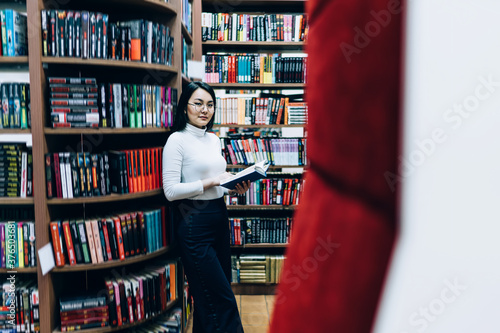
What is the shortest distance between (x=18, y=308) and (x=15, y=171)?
2.21 ft

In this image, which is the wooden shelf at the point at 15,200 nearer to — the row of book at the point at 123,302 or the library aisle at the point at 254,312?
the row of book at the point at 123,302

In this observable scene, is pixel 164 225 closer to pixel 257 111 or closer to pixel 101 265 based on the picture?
pixel 101 265

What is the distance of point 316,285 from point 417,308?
0.16ft

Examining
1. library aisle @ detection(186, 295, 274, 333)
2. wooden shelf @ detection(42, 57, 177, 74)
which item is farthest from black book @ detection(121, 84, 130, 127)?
library aisle @ detection(186, 295, 274, 333)

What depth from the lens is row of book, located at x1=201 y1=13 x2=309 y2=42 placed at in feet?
11.3

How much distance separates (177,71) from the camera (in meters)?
2.17

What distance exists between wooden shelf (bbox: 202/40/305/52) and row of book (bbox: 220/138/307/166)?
0.91 metres

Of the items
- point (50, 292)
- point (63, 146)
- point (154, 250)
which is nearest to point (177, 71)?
point (63, 146)

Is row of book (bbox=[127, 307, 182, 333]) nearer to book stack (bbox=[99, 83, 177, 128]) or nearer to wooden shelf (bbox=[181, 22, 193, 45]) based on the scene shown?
book stack (bbox=[99, 83, 177, 128])

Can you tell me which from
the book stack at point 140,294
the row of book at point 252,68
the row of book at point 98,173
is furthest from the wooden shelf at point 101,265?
the row of book at point 252,68

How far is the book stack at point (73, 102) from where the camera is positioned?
5.59 feet

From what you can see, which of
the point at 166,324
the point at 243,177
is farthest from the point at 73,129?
the point at 166,324

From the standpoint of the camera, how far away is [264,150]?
342 centimetres

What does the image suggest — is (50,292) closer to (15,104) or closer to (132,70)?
(15,104)
